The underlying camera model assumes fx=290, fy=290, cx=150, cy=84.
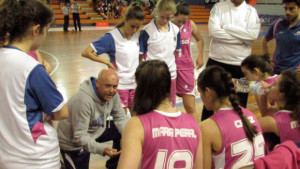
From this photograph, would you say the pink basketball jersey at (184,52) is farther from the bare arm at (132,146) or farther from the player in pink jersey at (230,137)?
the bare arm at (132,146)

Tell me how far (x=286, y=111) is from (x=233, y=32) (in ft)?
4.31

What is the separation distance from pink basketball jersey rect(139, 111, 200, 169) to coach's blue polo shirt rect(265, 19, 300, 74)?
6.31ft

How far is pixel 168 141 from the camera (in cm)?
139

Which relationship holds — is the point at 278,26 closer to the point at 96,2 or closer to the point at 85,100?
the point at 85,100

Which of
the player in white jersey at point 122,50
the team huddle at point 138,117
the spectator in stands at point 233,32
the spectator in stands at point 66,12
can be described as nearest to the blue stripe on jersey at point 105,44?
the player in white jersey at point 122,50

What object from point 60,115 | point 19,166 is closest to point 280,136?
point 60,115

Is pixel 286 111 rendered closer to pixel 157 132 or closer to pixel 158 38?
pixel 157 132

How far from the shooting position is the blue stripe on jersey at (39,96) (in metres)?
1.32

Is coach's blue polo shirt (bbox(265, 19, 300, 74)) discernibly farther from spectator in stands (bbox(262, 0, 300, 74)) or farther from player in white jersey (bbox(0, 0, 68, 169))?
player in white jersey (bbox(0, 0, 68, 169))

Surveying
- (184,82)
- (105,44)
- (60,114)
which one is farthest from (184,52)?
(60,114)

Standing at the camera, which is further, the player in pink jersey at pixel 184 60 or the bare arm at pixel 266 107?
the player in pink jersey at pixel 184 60

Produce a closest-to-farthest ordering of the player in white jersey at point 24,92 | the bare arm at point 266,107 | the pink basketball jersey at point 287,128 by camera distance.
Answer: the player in white jersey at point 24,92 < the pink basketball jersey at point 287,128 < the bare arm at point 266,107

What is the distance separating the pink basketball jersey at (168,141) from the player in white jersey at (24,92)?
17.9 inches

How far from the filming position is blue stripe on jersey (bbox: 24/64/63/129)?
4.34 feet
